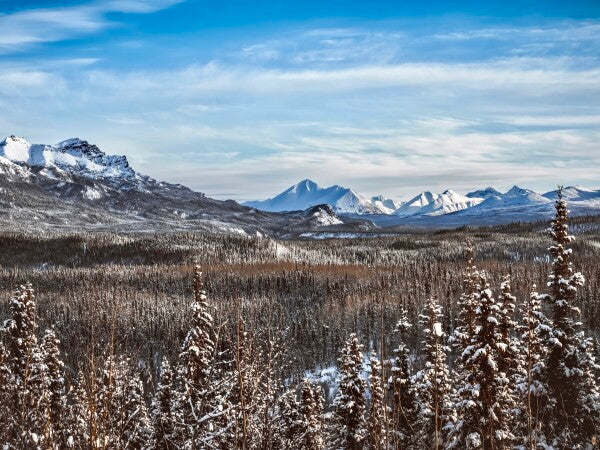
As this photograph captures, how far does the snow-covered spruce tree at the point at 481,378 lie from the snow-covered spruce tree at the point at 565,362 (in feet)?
11.3

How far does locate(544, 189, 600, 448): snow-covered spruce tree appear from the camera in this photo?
24641mm

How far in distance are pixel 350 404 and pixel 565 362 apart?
1152cm

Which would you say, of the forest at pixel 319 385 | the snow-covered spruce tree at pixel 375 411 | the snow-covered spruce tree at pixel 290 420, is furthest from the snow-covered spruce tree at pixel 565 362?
the snow-covered spruce tree at pixel 290 420

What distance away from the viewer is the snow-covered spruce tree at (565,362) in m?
24.6

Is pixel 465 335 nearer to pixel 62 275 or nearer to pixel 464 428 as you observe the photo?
pixel 464 428

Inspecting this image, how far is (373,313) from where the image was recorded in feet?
333

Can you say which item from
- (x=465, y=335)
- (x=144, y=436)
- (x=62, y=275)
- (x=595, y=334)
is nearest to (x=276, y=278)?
(x=62, y=275)

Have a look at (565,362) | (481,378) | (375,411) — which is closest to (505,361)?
(481,378)

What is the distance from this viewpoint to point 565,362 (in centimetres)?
2494

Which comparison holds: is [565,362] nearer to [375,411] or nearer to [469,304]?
[469,304]

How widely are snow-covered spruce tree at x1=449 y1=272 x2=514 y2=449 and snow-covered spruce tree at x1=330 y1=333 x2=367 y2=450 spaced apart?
7.22 metres

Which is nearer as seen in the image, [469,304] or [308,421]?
[469,304]

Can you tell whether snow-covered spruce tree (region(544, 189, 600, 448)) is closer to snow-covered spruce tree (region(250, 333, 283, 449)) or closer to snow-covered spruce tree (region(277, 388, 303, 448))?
snow-covered spruce tree (region(277, 388, 303, 448))

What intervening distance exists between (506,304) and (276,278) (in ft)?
464
